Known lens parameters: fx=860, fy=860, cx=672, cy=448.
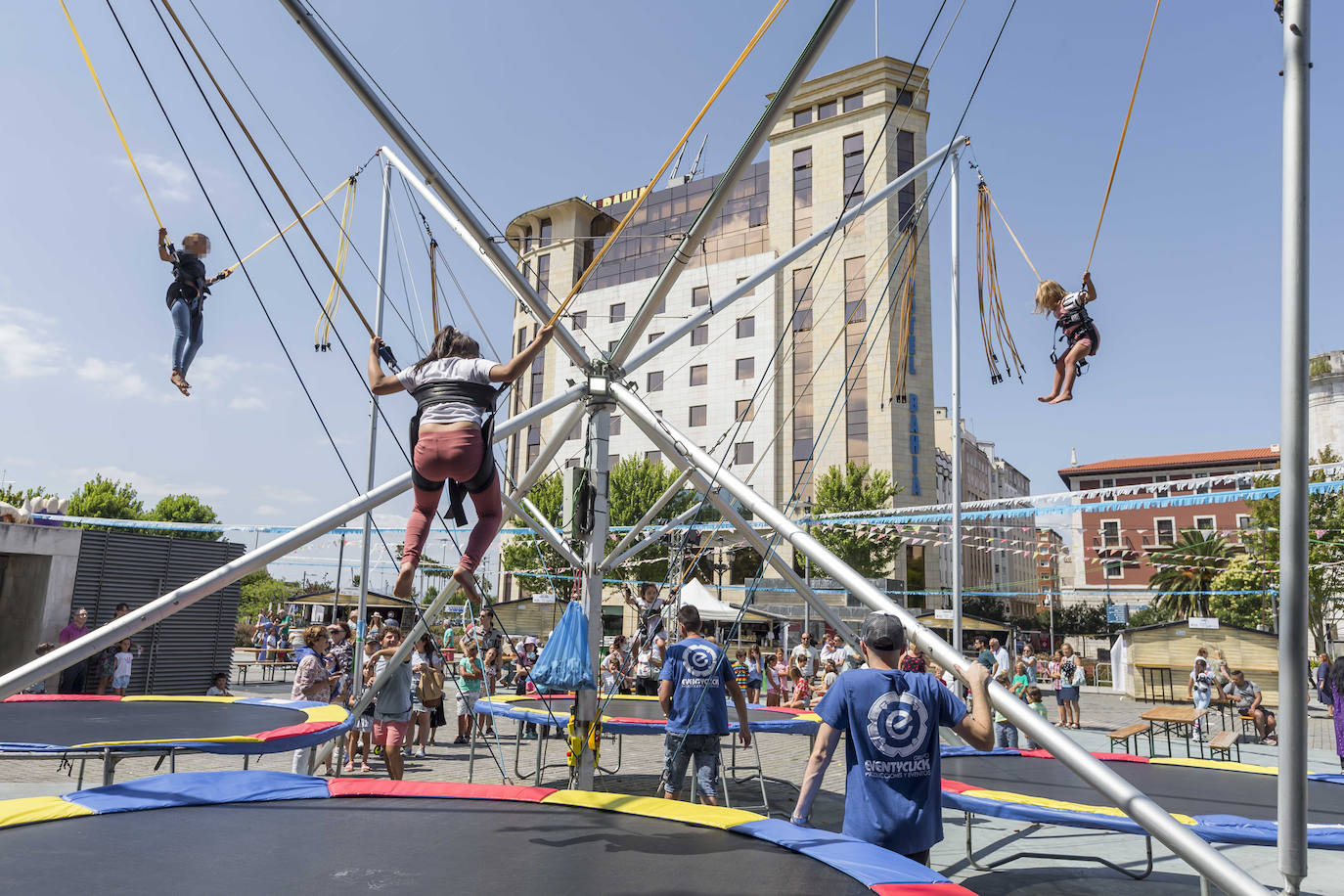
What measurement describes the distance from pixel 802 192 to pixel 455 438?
3460 cm

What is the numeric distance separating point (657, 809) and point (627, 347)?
284 centimetres

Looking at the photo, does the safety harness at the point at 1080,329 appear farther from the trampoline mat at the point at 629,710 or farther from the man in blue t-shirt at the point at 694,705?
the trampoline mat at the point at 629,710

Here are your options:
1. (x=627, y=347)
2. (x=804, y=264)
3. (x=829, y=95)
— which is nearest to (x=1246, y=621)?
(x=804, y=264)

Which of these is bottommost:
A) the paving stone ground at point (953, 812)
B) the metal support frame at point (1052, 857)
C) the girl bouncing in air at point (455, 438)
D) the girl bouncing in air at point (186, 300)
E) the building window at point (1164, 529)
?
the paving stone ground at point (953, 812)

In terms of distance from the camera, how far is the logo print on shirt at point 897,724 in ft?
9.20

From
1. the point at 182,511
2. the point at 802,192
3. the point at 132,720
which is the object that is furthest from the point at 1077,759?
the point at 182,511

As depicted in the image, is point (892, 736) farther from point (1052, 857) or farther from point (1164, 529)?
point (1164, 529)

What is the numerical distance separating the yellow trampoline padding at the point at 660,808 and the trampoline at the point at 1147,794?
1.39m

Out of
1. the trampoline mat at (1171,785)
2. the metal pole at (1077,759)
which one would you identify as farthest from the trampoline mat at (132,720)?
the trampoline mat at (1171,785)

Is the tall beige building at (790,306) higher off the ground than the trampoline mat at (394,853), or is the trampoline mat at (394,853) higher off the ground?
the tall beige building at (790,306)

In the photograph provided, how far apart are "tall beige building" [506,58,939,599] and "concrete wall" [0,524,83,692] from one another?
2040 cm

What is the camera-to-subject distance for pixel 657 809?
150 inches

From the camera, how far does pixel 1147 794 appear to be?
5.04 m

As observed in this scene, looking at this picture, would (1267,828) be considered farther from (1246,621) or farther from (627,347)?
(1246,621)
